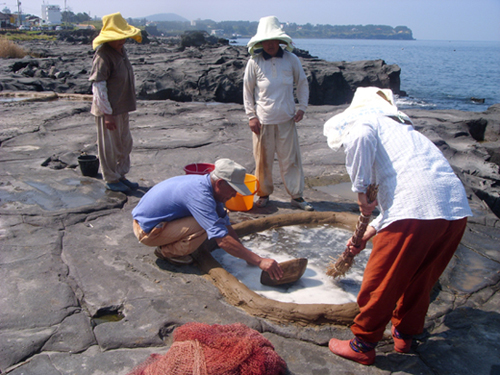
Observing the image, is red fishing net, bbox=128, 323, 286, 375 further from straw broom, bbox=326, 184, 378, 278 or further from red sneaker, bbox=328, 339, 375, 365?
straw broom, bbox=326, 184, 378, 278

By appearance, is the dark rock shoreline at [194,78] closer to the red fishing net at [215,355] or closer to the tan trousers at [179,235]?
the tan trousers at [179,235]

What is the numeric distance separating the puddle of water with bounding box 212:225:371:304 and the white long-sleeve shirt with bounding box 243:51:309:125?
135 centimetres

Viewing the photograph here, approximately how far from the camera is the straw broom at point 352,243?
2455 mm

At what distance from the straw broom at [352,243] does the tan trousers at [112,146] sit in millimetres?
3070

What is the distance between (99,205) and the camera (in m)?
4.81

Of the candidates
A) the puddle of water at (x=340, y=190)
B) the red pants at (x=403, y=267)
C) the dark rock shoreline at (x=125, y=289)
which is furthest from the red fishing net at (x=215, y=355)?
the puddle of water at (x=340, y=190)

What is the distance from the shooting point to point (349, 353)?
101 inches

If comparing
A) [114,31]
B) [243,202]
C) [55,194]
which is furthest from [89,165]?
[243,202]

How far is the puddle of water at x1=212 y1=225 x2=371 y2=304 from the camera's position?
128 inches

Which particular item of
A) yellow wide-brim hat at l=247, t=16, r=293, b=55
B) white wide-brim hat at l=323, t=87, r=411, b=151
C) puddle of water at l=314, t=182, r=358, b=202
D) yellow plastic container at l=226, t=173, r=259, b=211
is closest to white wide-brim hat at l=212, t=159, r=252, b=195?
white wide-brim hat at l=323, t=87, r=411, b=151

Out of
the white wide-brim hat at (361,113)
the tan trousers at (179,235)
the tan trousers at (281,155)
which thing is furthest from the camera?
the tan trousers at (281,155)

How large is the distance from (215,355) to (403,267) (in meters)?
1.14

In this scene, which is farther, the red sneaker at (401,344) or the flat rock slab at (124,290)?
the red sneaker at (401,344)

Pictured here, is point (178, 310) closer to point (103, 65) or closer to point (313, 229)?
point (313, 229)
